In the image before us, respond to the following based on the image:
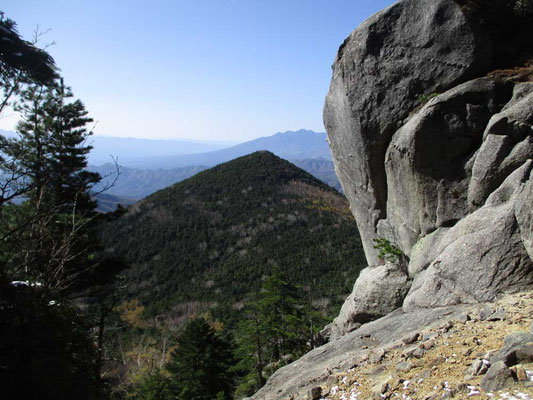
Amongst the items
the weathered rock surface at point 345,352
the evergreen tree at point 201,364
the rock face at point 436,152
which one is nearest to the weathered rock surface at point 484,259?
the rock face at point 436,152

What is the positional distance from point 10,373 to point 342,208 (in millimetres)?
84714

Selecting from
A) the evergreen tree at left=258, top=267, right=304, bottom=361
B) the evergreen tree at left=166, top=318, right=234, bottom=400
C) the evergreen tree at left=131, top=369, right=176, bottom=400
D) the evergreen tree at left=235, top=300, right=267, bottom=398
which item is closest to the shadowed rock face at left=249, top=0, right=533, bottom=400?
the evergreen tree at left=258, top=267, right=304, bottom=361

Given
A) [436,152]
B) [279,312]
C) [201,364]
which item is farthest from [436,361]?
[201,364]

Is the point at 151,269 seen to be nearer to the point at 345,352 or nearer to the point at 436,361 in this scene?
the point at 345,352

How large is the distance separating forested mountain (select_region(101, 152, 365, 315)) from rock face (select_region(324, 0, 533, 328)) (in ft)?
122

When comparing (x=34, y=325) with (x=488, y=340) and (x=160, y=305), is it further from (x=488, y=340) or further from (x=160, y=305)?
(x=160, y=305)

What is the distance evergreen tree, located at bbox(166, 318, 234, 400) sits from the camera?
20.8 m

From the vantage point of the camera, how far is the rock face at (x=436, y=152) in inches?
268

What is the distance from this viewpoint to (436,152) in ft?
28.6

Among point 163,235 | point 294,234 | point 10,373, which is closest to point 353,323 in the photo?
point 10,373

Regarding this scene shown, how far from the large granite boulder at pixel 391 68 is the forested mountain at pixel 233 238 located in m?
37.6

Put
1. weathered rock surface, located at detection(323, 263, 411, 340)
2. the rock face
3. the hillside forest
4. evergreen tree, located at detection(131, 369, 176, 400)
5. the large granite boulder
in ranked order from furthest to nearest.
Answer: evergreen tree, located at detection(131, 369, 176, 400) → weathered rock surface, located at detection(323, 263, 411, 340) → the large granite boulder → the rock face → the hillside forest

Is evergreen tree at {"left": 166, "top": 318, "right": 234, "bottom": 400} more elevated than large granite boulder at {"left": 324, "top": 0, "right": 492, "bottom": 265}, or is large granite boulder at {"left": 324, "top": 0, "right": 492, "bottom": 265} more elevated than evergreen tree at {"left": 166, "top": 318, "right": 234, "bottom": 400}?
large granite boulder at {"left": 324, "top": 0, "right": 492, "bottom": 265}

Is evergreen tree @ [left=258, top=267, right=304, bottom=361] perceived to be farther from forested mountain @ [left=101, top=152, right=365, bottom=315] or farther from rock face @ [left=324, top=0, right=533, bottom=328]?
forested mountain @ [left=101, top=152, right=365, bottom=315]
